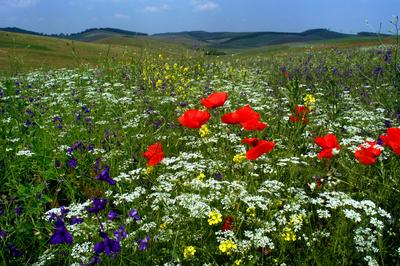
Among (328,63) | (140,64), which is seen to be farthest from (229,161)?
(328,63)

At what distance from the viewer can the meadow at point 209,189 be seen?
2.62 meters

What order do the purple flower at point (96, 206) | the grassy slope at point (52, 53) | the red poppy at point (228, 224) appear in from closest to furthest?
the purple flower at point (96, 206)
the red poppy at point (228, 224)
the grassy slope at point (52, 53)

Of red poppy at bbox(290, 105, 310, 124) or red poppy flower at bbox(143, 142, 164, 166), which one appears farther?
red poppy at bbox(290, 105, 310, 124)

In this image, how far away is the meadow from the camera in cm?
262

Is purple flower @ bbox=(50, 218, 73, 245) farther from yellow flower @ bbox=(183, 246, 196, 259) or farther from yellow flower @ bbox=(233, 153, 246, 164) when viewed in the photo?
yellow flower @ bbox=(233, 153, 246, 164)

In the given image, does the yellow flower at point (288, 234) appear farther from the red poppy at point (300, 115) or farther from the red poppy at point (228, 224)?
the red poppy at point (300, 115)

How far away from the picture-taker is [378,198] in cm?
317

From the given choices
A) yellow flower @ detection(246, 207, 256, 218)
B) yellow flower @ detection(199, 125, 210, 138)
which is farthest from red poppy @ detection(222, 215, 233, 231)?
yellow flower @ detection(199, 125, 210, 138)

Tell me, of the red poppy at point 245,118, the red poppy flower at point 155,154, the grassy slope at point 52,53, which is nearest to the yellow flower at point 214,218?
the red poppy flower at point 155,154

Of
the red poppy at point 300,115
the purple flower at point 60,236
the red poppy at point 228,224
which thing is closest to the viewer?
the purple flower at point 60,236

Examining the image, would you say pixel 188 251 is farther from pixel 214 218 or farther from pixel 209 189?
pixel 209 189

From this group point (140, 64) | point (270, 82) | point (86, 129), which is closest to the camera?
point (86, 129)

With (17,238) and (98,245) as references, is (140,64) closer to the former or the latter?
(17,238)

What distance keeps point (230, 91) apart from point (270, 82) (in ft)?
9.57
